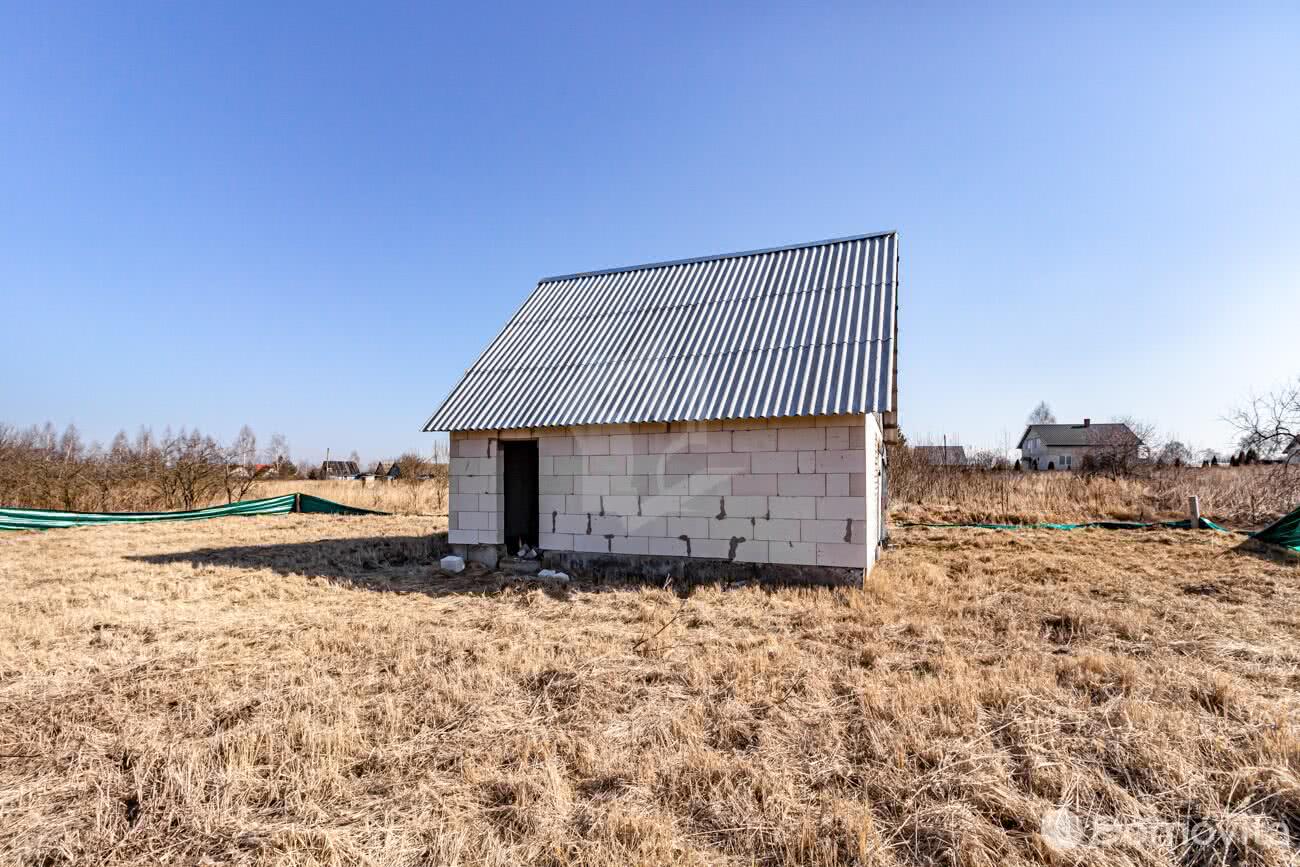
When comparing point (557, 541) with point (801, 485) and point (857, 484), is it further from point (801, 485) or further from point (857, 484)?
point (857, 484)

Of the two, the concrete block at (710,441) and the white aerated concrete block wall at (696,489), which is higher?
the concrete block at (710,441)

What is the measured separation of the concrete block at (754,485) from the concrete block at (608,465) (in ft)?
6.25

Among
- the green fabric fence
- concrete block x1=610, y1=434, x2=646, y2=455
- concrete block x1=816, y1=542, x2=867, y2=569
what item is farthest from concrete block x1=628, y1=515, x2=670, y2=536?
the green fabric fence

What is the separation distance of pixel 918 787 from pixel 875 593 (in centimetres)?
520

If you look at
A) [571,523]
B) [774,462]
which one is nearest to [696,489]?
[774,462]

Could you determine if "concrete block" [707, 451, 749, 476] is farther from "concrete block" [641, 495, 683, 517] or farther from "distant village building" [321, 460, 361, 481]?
"distant village building" [321, 460, 361, 481]

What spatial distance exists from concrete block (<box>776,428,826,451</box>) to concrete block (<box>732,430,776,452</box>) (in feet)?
0.35

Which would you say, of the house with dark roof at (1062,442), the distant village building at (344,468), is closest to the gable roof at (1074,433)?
the house with dark roof at (1062,442)

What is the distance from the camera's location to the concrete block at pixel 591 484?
10.5m

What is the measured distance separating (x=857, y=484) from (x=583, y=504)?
4.55 meters

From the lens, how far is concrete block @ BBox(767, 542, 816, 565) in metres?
9.12

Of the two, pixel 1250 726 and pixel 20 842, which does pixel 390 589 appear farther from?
pixel 1250 726

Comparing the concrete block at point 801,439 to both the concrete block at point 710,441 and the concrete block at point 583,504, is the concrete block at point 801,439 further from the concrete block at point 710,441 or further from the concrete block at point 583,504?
the concrete block at point 583,504

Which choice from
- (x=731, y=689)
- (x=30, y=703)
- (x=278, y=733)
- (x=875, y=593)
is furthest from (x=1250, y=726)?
(x=30, y=703)
